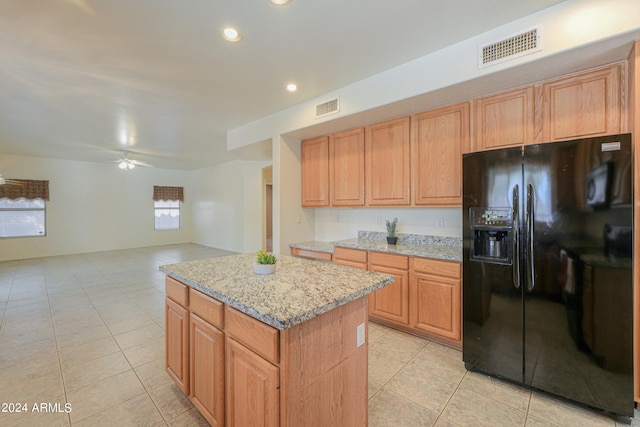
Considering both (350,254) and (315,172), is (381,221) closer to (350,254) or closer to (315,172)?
(350,254)

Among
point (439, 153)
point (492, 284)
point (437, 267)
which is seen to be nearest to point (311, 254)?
point (437, 267)

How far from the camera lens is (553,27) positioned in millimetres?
1854

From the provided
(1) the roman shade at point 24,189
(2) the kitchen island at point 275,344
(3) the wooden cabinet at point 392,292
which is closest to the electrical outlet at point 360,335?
(2) the kitchen island at point 275,344

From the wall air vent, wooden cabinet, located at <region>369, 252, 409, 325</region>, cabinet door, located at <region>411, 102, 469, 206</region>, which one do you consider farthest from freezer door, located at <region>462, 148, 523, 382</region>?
the wall air vent

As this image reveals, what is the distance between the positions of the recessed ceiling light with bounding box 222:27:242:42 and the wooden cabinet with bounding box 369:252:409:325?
93.6 inches

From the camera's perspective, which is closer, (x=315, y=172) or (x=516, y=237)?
(x=516, y=237)

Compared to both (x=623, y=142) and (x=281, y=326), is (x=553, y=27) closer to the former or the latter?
(x=623, y=142)

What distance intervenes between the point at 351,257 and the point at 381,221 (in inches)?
29.5

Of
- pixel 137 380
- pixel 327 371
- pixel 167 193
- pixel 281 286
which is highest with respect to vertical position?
pixel 167 193

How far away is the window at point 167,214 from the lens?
29.7 ft

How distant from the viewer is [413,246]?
3.12 meters

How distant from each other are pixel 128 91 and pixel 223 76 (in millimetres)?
1238

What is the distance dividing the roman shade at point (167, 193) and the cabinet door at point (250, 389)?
8923mm

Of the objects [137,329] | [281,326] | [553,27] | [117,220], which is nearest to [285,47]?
[553,27]
